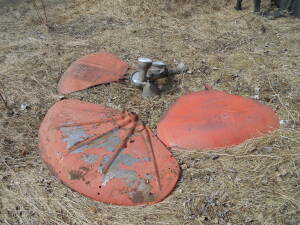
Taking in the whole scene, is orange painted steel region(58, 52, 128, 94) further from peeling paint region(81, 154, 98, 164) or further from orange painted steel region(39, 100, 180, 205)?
peeling paint region(81, 154, 98, 164)

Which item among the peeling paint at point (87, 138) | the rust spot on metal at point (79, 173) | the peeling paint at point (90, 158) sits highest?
the peeling paint at point (87, 138)

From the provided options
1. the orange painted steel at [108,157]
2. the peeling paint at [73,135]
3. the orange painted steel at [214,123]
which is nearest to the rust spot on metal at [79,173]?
the orange painted steel at [108,157]

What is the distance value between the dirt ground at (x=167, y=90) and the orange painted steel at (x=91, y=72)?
8cm

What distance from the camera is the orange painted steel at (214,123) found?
2.43 m

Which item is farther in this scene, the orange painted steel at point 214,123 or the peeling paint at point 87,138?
the orange painted steel at point 214,123

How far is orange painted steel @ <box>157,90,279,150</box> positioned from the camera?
2.43 meters

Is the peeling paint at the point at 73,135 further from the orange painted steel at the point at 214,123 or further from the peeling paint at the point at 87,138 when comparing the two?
the orange painted steel at the point at 214,123

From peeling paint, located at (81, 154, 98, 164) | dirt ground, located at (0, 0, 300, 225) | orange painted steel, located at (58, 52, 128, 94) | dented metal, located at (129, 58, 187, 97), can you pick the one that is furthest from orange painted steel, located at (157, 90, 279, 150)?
orange painted steel, located at (58, 52, 128, 94)

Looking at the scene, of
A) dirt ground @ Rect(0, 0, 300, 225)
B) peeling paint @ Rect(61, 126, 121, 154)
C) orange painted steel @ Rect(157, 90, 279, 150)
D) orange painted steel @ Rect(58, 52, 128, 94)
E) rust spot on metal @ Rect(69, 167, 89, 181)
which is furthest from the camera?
orange painted steel @ Rect(58, 52, 128, 94)

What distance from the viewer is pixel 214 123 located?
250cm

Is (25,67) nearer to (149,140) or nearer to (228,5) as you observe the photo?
(149,140)

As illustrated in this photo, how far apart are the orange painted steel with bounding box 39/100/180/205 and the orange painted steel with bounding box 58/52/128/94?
56cm

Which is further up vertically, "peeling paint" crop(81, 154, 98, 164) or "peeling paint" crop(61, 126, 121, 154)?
"peeling paint" crop(61, 126, 121, 154)

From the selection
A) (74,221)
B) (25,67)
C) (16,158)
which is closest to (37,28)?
(25,67)
